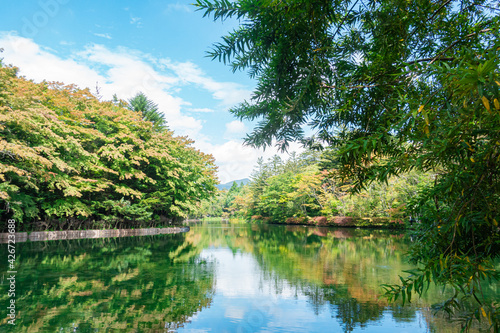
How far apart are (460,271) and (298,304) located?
10.7ft

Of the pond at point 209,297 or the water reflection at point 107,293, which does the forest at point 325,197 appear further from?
the water reflection at point 107,293

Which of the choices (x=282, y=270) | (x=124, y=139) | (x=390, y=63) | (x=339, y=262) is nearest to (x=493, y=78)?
(x=390, y=63)

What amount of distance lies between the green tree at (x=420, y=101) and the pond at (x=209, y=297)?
1.51 m

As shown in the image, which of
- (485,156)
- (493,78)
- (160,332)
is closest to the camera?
(493,78)

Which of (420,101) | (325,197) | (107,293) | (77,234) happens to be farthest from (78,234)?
(325,197)

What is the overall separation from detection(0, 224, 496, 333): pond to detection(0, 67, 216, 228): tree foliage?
369 centimetres

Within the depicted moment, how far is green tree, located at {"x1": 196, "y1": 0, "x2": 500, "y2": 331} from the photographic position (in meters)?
1.42

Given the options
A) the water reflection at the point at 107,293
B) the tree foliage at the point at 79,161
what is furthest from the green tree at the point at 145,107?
the water reflection at the point at 107,293

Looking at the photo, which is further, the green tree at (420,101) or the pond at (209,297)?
the pond at (209,297)

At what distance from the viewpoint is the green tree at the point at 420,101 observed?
142 cm

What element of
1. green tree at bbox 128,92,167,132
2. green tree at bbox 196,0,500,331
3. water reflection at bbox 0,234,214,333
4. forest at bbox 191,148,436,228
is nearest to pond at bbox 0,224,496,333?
water reflection at bbox 0,234,214,333

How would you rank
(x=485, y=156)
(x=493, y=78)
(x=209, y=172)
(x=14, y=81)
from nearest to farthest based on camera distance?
(x=493, y=78), (x=485, y=156), (x=14, y=81), (x=209, y=172)

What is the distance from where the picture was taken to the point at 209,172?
2261 cm

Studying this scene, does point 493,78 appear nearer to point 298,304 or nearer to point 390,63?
point 390,63
